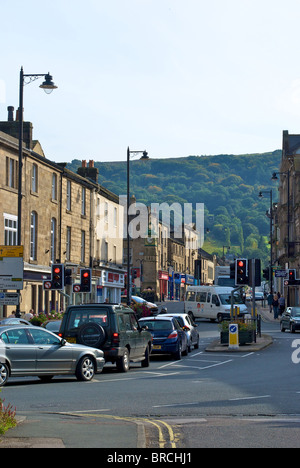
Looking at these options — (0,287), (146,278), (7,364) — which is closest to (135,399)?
(7,364)

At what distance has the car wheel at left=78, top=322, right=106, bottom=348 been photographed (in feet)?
68.4

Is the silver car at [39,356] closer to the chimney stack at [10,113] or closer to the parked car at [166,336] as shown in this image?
the parked car at [166,336]

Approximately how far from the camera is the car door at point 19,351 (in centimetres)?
1809

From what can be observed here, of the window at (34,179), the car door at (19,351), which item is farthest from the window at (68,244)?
the car door at (19,351)

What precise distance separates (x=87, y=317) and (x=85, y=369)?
2.42 meters

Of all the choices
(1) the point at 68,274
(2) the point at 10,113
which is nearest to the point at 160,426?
(1) the point at 68,274

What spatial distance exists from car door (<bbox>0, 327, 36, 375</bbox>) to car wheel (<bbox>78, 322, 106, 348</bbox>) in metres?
2.60

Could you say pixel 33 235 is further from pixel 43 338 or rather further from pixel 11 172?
pixel 43 338

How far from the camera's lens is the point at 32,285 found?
45219mm

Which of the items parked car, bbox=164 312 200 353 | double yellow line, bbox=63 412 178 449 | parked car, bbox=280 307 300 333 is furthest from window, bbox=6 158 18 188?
double yellow line, bbox=63 412 178 449

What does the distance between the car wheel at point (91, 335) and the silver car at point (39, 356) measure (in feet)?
3.67

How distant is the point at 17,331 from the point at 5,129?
29.6 m

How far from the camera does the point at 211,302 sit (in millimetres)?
55062
